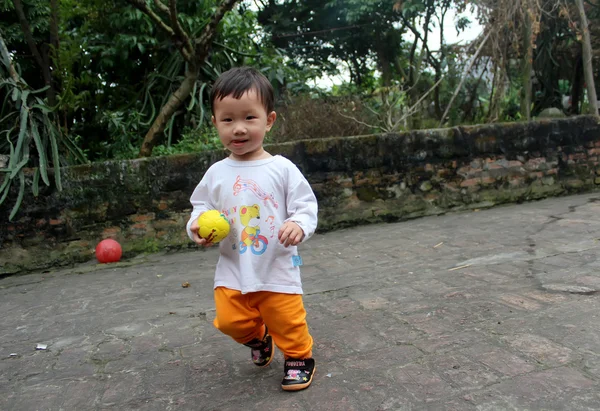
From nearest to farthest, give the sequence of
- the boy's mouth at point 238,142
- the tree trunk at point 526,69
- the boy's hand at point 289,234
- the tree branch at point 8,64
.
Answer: the boy's hand at point 289,234
the boy's mouth at point 238,142
the tree branch at point 8,64
the tree trunk at point 526,69

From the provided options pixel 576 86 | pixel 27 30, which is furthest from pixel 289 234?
pixel 576 86

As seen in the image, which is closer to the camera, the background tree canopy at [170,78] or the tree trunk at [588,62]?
the background tree canopy at [170,78]

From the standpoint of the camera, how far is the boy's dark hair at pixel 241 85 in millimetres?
1848

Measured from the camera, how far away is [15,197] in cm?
431

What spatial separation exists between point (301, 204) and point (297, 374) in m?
0.66

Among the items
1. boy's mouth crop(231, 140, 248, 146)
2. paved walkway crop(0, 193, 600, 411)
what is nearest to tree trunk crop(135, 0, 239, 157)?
paved walkway crop(0, 193, 600, 411)

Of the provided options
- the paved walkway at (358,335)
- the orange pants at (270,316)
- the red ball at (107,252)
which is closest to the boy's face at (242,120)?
the orange pants at (270,316)

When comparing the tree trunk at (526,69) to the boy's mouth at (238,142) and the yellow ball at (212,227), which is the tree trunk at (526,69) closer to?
the boy's mouth at (238,142)

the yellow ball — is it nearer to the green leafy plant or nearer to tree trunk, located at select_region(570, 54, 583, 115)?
the green leafy plant

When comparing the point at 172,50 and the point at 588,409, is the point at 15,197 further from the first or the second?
the point at 588,409

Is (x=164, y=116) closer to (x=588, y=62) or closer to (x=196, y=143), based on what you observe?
(x=196, y=143)

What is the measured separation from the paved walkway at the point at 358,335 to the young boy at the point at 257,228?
0.23 meters

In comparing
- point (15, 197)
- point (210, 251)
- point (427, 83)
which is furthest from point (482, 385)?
point (427, 83)

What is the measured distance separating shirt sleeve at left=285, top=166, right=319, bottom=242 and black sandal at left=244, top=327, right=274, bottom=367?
51cm
